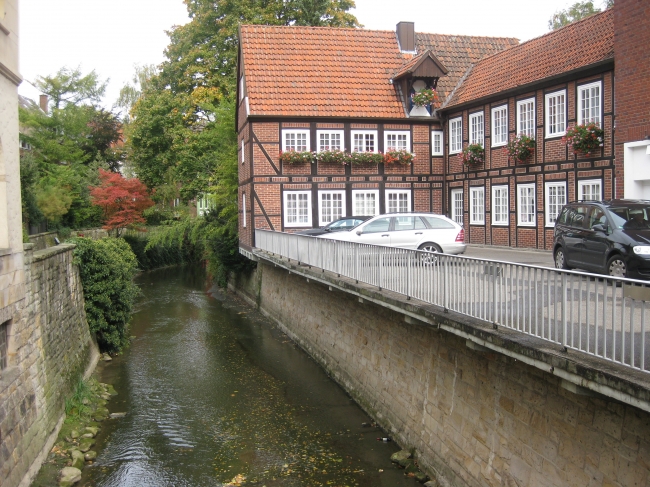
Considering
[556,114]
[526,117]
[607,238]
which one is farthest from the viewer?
[526,117]

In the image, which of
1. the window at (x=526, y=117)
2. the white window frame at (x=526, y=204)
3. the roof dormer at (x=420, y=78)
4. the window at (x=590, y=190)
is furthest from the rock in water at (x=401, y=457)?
the roof dormer at (x=420, y=78)

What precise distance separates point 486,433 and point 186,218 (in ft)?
107

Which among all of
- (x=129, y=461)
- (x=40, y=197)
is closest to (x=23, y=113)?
(x=40, y=197)

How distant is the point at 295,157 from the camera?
24.8 meters

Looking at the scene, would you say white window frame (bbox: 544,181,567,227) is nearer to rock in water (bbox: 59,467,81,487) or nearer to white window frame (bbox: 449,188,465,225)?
white window frame (bbox: 449,188,465,225)

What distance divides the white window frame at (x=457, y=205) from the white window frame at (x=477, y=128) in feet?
6.89

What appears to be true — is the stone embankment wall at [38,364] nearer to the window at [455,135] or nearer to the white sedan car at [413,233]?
the white sedan car at [413,233]

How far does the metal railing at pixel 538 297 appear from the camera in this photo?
19.7ft

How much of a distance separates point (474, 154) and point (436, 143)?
249 cm

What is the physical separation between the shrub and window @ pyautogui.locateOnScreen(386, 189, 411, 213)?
10.5 metres

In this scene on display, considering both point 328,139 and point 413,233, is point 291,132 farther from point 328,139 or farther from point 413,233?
point 413,233

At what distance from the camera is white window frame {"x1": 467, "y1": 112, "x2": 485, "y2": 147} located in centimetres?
2448

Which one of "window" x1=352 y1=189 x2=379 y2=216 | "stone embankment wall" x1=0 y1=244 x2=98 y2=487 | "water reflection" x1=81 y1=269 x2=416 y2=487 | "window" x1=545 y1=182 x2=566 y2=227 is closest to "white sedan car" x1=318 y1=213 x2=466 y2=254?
"water reflection" x1=81 y1=269 x2=416 y2=487

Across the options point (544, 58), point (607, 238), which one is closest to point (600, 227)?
point (607, 238)
